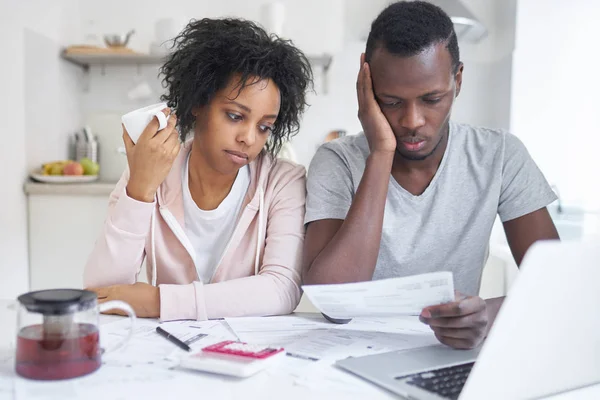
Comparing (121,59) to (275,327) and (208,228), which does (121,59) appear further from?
(275,327)

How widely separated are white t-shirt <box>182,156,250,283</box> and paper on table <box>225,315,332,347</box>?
251mm

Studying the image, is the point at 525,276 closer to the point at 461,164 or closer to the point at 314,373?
the point at 314,373

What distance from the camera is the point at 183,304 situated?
0.99m

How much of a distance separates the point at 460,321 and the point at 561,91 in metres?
2.25

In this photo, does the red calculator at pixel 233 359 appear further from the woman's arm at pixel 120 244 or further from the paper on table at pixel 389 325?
the woman's arm at pixel 120 244

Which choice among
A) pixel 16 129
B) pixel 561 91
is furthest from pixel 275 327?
pixel 561 91

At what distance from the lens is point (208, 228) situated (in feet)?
4.09

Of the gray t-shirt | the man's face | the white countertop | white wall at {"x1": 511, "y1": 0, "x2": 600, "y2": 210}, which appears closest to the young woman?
the gray t-shirt

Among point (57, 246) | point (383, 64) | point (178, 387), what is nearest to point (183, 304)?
point (178, 387)

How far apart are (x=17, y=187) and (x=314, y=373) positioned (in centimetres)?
A: 219

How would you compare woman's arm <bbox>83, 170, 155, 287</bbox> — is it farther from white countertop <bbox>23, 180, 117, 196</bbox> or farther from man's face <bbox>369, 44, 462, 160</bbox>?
white countertop <bbox>23, 180, 117, 196</bbox>

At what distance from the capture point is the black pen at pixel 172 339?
32.9 inches

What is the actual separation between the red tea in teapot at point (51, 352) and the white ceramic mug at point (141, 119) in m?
0.47

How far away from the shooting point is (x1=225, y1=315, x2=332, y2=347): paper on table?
895 mm
